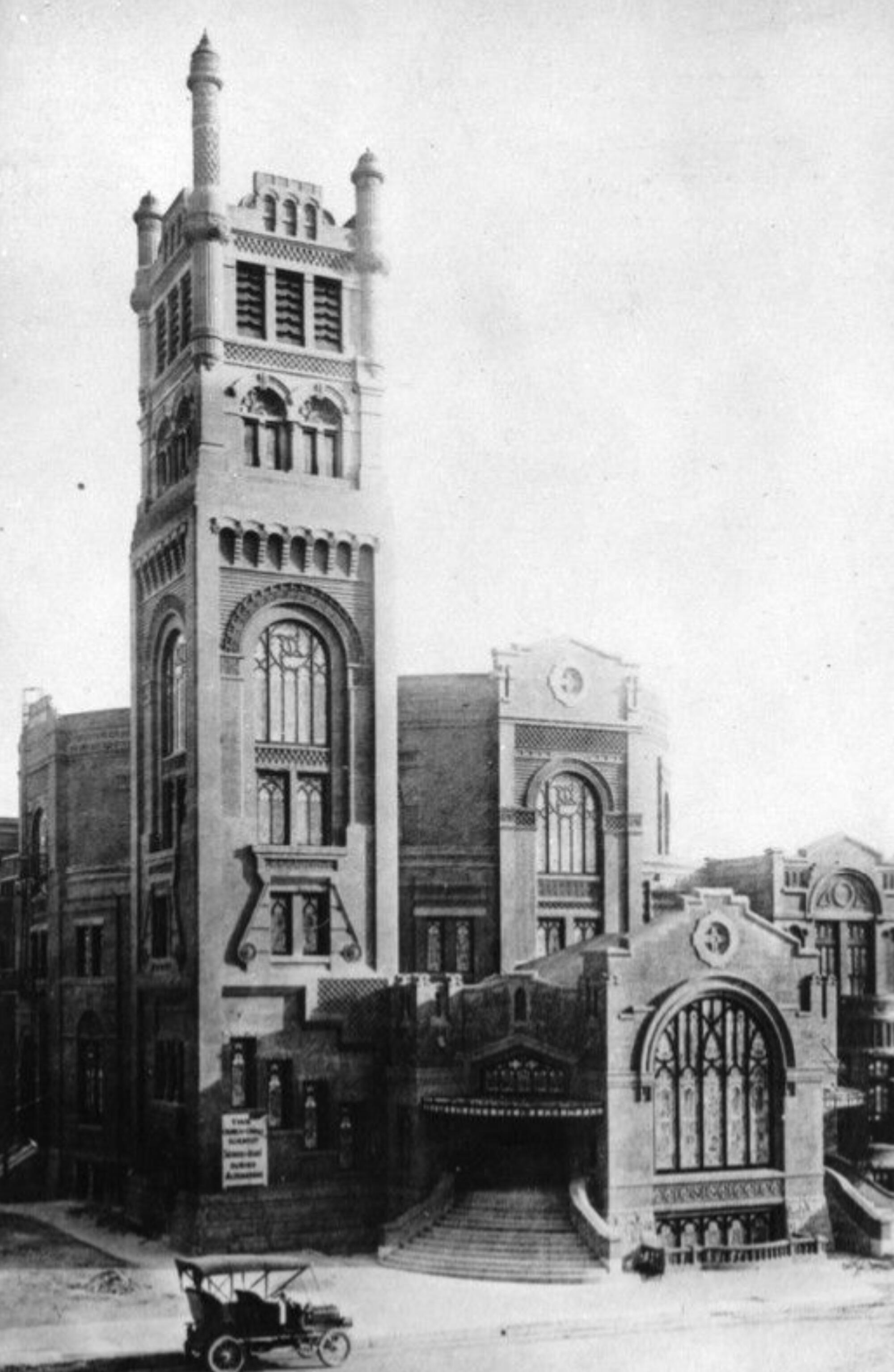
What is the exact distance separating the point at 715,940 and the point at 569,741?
41.8ft

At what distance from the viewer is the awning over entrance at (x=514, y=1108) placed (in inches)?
1905

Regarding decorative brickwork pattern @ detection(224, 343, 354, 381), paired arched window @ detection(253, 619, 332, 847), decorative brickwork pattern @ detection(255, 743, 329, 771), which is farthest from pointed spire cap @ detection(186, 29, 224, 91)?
decorative brickwork pattern @ detection(255, 743, 329, 771)

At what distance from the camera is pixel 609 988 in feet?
161

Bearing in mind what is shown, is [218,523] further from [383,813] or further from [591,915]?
[591,915]

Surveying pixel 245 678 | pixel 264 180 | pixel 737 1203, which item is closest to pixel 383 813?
pixel 245 678

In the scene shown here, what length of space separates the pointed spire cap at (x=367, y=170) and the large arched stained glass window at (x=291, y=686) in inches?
560

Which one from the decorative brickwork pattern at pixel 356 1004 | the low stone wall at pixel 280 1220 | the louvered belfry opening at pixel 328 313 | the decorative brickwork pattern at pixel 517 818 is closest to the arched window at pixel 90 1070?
the low stone wall at pixel 280 1220

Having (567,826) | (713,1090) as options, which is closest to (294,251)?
(567,826)

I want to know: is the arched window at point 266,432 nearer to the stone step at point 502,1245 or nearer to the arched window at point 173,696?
the arched window at point 173,696

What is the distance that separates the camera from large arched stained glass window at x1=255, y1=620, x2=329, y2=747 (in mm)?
54844

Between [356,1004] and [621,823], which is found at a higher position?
[621,823]

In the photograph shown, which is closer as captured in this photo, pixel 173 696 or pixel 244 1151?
pixel 244 1151

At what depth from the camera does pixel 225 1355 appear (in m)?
36.8

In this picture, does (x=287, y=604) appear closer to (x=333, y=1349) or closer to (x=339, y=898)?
(x=339, y=898)
